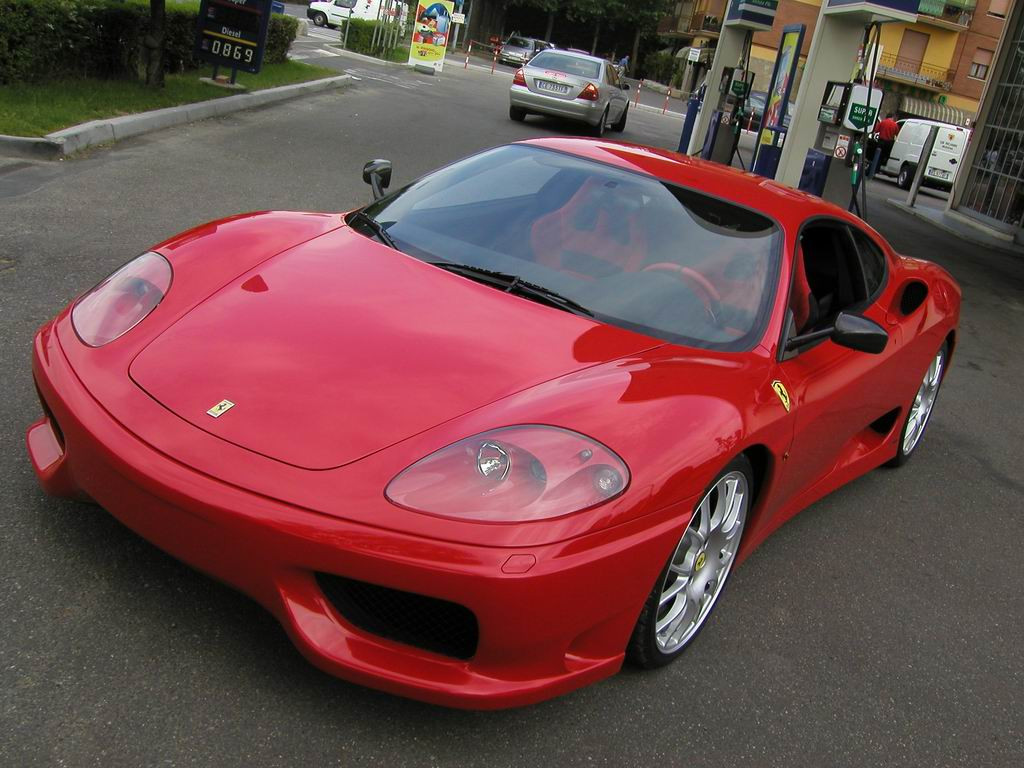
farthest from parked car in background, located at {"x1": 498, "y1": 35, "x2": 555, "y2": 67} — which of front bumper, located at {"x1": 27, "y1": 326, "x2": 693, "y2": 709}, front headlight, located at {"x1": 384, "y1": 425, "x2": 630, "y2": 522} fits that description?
front bumper, located at {"x1": 27, "y1": 326, "x2": 693, "y2": 709}

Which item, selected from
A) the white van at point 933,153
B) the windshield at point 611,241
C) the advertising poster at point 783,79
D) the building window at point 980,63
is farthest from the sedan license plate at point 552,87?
the building window at point 980,63

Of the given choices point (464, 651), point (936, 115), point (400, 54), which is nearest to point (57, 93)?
point (464, 651)

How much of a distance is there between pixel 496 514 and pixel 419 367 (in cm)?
54

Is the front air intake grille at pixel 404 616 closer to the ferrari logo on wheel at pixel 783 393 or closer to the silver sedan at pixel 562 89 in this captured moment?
the ferrari logo on wheel at pixel 783 393

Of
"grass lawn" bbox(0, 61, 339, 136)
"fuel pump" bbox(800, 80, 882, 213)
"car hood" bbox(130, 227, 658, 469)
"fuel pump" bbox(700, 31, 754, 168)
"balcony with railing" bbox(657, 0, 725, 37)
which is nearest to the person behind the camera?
"car hood" bbox(130, 227, 658, 469)

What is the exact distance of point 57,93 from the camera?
9.62 meters

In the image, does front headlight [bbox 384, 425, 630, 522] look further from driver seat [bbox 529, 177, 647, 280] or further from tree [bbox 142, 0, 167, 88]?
tree [bbox 142, 0, 167, 88]

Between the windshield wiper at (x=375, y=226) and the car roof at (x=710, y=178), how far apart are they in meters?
0.85

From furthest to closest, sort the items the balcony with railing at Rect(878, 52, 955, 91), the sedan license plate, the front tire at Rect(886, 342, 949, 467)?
the balcony with railing at Rect(878, 52, 955, 91) < the sedan license plate < the front tire at Rect(886, 342, 949, 467)

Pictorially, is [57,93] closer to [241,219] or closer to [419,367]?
[241,219]

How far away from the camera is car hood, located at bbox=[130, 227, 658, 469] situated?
7.97ft

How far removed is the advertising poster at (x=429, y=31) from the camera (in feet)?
90.3

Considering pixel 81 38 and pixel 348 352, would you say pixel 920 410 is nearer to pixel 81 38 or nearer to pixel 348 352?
pixel 348 352

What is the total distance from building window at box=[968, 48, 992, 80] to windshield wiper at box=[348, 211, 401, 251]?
60888mm
